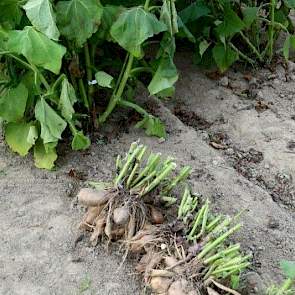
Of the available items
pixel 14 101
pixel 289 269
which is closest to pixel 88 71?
pixel 14 101

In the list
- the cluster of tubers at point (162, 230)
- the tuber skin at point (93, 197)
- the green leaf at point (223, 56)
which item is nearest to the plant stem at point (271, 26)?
the green leaf at point (223, 56)

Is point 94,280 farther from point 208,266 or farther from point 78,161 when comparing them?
point 78,161

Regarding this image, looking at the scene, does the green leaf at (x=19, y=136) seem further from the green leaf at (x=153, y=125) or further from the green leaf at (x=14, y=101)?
the green leaf at (x=153, y=125)

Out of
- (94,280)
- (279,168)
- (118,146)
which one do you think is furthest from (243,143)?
(94,280)

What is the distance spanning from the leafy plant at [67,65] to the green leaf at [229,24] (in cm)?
39

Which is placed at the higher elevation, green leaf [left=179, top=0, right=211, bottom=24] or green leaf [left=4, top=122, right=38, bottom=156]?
green leaf [left=179, top=0, right=211, bottom=24]

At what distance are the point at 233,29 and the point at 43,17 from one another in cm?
99

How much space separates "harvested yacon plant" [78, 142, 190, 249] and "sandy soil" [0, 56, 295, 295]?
72 millimetres

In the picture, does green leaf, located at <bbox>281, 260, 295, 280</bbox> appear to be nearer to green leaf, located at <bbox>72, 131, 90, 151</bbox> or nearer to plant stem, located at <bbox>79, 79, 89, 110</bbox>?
green leaf, located at <bbox>72, 131, 90, 151</bbox>

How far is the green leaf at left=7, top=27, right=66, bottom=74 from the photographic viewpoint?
2.11 metres

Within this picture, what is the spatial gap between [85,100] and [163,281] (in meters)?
0.84

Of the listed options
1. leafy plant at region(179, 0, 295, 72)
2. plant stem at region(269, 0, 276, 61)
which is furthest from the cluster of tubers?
plant stem at region(269, 0, 276, 61)

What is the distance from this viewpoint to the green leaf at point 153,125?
256cm

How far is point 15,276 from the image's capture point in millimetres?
2031
